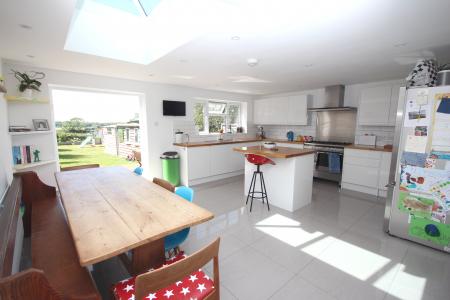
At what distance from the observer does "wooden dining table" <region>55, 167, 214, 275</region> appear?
109 cm

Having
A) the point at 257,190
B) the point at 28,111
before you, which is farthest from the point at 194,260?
the point at 28,111

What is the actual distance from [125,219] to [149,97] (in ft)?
11.6

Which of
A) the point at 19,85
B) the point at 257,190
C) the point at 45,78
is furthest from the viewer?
the point at 257,190

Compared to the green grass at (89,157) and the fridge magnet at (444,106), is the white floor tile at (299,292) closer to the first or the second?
the fridge magnet at (444,106)

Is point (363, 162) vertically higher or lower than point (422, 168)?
lower

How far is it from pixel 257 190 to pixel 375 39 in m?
2.64

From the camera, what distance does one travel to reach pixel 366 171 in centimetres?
387

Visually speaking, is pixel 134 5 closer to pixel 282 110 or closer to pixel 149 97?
pixel 149 97

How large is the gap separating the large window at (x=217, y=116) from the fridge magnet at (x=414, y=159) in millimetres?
4122

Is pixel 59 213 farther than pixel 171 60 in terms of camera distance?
No

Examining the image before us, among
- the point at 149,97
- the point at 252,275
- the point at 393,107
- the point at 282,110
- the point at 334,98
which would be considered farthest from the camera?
the point at 282,110

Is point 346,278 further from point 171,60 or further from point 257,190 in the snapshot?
point 171,60

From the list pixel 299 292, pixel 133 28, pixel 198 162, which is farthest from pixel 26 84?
pixel 299 292

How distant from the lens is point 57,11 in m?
1.63
